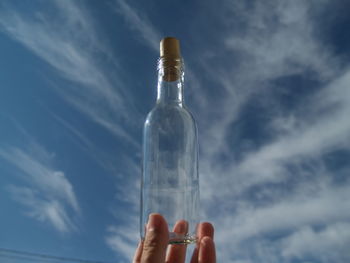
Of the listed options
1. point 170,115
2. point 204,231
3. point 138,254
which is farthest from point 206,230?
point 170,115

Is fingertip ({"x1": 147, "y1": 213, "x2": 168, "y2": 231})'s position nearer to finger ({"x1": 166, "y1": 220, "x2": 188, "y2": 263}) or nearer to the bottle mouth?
finger ({"x1": 166, "y1": 220, "x2": 188, "y2": 263})

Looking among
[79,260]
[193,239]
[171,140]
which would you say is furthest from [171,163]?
[79,260]

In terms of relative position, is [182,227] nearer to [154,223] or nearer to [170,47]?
[154,223]

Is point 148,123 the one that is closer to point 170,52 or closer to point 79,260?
point 170,52

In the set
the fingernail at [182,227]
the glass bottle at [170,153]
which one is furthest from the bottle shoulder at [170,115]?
the fingernail at [182,227]

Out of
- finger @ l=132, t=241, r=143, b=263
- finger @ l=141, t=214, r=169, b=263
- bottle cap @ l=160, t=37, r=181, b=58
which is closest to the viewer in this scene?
finger @ l=141, t=214, r=169, b=263

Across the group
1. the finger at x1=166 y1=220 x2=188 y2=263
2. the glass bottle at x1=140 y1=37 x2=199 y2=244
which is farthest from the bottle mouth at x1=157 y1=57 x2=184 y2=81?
the finger at x1=166 y1=220 x2=188 y2=263

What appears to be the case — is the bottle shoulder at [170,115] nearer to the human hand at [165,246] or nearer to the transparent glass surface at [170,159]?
the transparent glass surface at [170,159]

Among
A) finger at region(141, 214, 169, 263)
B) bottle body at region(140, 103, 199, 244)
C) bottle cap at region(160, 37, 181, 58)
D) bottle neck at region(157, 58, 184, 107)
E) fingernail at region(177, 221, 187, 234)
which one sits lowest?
finger at region(141, 214, 169, 263)
